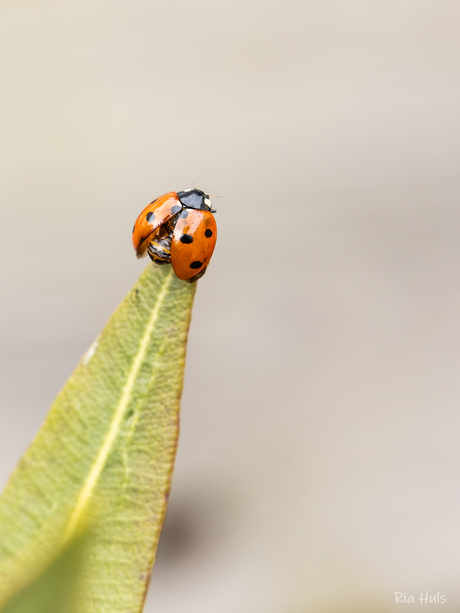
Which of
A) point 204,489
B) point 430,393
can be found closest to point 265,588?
point 204,489

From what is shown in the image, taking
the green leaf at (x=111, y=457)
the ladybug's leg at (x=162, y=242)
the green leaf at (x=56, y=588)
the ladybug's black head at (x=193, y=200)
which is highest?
the ladybug's black head at (x=193, y=200)

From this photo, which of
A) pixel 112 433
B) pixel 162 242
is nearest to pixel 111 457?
pixel 112 433

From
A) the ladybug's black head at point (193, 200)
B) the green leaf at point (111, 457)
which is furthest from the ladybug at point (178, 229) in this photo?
the green leaf at point (111, 457)

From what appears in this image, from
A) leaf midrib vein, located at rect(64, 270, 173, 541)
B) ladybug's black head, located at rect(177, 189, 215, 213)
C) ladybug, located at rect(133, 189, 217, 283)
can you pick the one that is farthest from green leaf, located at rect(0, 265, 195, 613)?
ladybug's black head, located at rect(177, 189, 215, 213)

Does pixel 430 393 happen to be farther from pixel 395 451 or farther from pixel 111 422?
pixel 111 422

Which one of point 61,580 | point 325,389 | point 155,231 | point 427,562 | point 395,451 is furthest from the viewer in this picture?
point 325,389

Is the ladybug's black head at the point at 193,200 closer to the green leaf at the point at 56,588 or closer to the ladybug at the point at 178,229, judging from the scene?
the ladybug at the point at 178,229

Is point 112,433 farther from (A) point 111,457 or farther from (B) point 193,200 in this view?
(B) point 193,200
